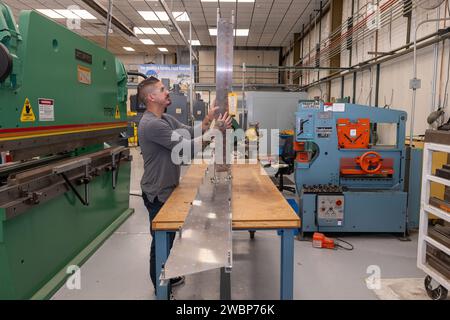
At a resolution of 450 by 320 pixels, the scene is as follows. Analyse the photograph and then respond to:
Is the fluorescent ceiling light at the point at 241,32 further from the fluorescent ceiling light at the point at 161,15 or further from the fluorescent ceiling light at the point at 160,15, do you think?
the fluorescent ceiling light at the point at 161,15

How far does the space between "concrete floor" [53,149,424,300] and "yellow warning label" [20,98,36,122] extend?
3.84 feet

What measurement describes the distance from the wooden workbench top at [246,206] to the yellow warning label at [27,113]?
0.89 m

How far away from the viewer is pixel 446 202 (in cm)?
193

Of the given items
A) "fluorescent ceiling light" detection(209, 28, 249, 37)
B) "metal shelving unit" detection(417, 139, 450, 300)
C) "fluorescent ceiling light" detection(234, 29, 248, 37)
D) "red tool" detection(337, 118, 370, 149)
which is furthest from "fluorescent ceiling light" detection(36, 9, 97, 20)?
"metal shelving unit" detection(417, 139, 450, 300)

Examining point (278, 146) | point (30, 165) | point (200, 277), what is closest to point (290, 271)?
point (200, 277)

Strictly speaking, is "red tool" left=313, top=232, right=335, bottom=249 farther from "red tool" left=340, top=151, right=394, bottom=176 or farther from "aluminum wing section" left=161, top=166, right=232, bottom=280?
"aluminum wing section" left=161, top=166, right=232, bottom=280

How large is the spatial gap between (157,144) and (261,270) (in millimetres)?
1291

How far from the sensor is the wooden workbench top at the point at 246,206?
1.54 m

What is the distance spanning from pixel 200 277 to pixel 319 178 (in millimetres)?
1549

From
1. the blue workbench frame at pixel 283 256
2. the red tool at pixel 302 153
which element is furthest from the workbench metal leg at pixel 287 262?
the red tool at pixel 302 153

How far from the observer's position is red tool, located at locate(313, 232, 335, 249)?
295 centimetres

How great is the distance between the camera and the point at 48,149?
2084 mm

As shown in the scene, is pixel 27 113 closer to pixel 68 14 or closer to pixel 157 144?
pixel 157 144

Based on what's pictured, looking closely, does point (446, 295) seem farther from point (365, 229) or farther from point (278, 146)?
point (278, 146)
